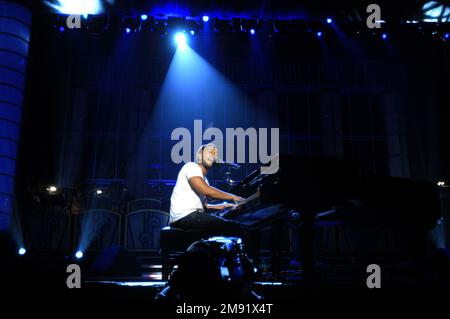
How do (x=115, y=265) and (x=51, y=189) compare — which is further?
(x=51, y=189)

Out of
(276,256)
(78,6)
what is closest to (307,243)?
(276,256)

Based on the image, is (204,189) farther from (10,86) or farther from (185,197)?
(10,86)

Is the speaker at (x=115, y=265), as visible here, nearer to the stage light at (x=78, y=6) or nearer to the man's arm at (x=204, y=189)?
the man's arm at (x=204, y=189)

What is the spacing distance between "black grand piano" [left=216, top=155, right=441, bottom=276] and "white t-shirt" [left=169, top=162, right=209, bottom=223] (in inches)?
13.4

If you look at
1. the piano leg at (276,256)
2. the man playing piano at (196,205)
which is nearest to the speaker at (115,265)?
the man playing piano at (196,205)

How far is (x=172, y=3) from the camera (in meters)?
6.52

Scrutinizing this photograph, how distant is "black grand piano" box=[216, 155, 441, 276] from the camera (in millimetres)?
2857

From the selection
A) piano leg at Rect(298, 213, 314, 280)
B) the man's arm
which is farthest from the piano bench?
piano leg at Rect(298, 213, 314, 280)

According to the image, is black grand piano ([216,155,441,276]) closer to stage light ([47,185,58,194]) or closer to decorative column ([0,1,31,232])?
decorative column ([0,1,31,232])

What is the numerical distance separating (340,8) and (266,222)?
15.1 ft

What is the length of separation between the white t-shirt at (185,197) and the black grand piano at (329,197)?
1.12 ft

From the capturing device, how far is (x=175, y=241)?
10.2 ft

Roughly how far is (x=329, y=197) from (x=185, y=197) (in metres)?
1.21
